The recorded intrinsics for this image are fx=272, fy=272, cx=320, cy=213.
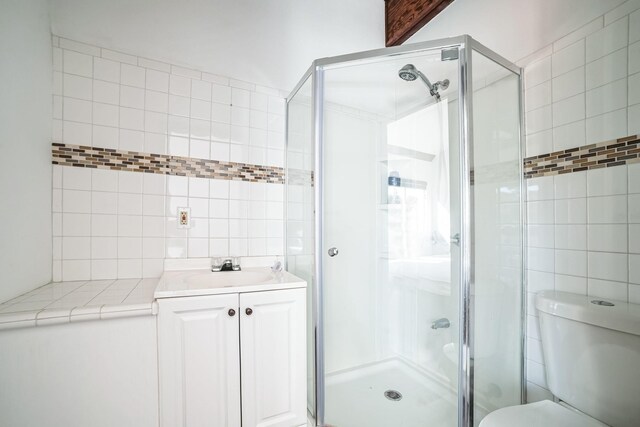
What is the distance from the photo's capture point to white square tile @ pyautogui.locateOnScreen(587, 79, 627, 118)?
1094mm

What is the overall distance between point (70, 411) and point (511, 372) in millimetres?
1937

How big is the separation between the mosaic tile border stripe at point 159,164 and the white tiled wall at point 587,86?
58.5 inches

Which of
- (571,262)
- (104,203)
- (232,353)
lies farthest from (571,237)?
(104,203)

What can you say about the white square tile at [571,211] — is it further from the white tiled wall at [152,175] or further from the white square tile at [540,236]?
the white tiled wall at [152,175]

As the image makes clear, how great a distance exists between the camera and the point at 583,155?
1.20 m

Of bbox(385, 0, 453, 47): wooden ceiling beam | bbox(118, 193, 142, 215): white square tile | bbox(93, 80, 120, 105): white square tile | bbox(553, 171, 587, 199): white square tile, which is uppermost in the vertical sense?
bbox(385, 0, 453, 47): wooden ceiling beam

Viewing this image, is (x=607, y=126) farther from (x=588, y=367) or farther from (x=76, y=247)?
(x=76, y=247)

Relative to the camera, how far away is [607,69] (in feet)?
3.72

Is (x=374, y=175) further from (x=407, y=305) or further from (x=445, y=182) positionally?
(x=407, y=305)

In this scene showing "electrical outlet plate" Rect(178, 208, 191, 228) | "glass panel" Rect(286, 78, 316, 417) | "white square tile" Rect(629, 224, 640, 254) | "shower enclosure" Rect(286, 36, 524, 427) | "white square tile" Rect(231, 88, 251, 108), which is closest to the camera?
"white square tile" Rect(629, 224, 640, 254)

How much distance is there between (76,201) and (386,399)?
6.48ft

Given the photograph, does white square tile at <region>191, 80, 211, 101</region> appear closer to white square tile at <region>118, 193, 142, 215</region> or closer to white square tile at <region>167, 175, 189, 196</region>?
white square tile at <region>167, 175, 189, 196</region>

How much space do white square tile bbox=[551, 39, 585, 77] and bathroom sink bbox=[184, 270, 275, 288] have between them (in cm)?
175

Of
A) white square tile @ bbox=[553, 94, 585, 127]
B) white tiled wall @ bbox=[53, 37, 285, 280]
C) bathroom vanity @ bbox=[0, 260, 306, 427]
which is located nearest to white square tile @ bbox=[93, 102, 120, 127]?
white tiled wall @ bbox=[53, 37, 285, 280]
